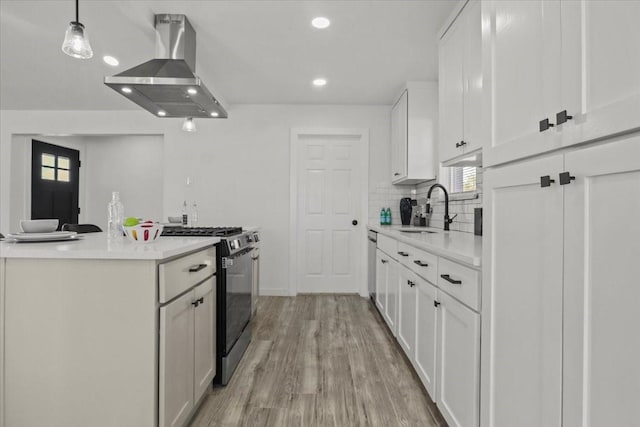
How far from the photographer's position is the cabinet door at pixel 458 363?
4.40ft

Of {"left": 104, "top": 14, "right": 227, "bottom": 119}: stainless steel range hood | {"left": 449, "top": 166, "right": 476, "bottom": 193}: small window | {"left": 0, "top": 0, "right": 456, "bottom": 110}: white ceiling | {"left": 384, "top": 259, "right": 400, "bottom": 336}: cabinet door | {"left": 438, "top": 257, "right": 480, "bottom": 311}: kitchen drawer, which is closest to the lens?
{"left": 438, "top": 257, "right": 480, "bottom": 311}: kitchen drawer

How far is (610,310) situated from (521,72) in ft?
2.28

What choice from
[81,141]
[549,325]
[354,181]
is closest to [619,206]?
[549,325]

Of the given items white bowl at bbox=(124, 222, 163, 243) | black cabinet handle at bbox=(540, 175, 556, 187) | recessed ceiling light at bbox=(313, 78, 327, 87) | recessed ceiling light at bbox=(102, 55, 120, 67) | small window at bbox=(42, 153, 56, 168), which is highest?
recessed ceiling light at bbox=(102, 55, 120, 67)

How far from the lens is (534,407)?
95cm

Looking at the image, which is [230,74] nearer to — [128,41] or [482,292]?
[128,41]

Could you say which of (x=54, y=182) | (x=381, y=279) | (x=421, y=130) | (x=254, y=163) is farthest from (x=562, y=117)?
(x=54, y=182)

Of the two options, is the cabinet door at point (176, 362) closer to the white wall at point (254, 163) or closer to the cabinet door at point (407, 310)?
the cabinet door at point (407, 310)

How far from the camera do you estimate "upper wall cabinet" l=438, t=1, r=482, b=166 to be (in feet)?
6.60

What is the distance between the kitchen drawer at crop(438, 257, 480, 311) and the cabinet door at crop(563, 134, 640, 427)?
495mm

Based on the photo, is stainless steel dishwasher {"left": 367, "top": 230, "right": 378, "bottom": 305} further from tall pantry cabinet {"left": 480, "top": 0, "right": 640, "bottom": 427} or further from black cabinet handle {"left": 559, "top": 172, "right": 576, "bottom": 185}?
black cabinet handle {"left": 559, "top": 172, "right": 576, "bottom": 185}

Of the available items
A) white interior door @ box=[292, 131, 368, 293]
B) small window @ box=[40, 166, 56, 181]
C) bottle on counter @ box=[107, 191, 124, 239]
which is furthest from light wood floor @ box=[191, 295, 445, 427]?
small window @ box=[40, 166, 56, 181]

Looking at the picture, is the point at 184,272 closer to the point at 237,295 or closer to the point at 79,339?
the point at 79,339

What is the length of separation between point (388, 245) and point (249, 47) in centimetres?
211
